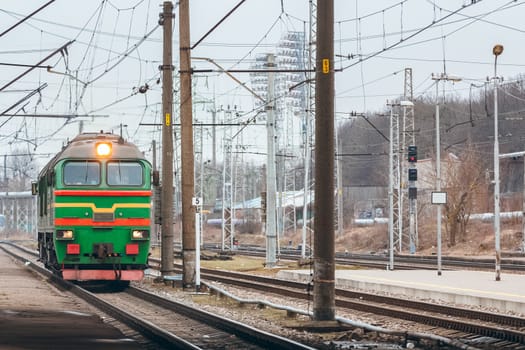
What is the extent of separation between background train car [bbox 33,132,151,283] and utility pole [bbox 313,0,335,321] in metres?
10.8

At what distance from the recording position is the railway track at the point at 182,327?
1426 centimetres

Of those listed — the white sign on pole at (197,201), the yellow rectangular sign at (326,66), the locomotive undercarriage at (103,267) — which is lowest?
the locomotive undercarriage at (103,267)

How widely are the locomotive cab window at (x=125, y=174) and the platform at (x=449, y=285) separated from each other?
7347 mm

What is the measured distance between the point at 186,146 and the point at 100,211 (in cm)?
287

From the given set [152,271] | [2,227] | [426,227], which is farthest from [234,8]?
[2,227]

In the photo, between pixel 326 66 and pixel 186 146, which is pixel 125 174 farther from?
pixel 326 66

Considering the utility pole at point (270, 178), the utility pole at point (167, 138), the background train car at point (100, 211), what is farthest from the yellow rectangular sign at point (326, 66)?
the utility pole at point (270, 178)

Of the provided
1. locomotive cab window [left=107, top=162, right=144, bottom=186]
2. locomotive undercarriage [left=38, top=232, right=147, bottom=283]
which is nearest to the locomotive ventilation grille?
locomotive undercarriage [left=38, top=232, right=147, bottom=283]

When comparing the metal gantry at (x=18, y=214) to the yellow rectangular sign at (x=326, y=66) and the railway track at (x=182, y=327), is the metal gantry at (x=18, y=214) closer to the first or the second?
the railway track at (x=182, y=327)

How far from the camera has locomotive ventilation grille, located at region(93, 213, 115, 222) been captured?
2628 cm

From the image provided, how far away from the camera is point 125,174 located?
2680 centimetres

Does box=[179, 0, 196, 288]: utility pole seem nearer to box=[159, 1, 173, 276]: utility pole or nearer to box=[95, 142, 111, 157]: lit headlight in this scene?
box=[95, 142, 111, 157]: lit headlight

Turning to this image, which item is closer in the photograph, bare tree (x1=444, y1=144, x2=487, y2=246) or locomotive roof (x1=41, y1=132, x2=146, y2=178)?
locomotive roof (x1=41, y1=132, x2=146, y2=178)

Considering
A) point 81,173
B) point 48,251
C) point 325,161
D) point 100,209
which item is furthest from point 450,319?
point 48,251
